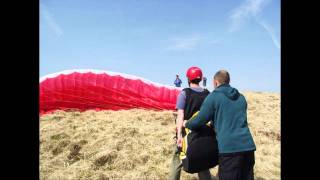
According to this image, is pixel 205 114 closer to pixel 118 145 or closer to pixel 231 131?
pixel 231 131

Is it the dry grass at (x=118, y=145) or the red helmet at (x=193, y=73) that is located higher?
the red helmet at (x=193, y=73)

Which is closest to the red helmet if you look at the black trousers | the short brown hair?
the short brown hair

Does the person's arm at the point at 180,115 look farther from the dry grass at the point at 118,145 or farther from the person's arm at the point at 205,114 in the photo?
the dry grass at the point at 118,145

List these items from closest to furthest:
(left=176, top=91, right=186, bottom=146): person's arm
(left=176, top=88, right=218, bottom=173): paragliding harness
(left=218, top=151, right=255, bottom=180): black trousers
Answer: (left=218, top=151, right=255, bottom=180): black trousers < (left=176, top=88, right=218, bottom=173): paragliding harness < (left=176, top=91, right=186, bottom=146): person's arm

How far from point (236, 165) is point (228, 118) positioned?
1.68 feet

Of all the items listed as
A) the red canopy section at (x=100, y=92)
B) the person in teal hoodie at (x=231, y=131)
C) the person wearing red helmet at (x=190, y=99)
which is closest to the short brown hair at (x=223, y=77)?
the person in teal hoodie at (x=231, y=131)

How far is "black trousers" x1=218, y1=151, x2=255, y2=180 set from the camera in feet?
15.1

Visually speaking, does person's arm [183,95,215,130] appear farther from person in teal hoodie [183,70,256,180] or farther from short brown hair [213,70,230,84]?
short brown hair [213,70,230,84]

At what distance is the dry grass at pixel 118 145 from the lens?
8.03 meters

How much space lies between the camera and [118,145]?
31.3ft
